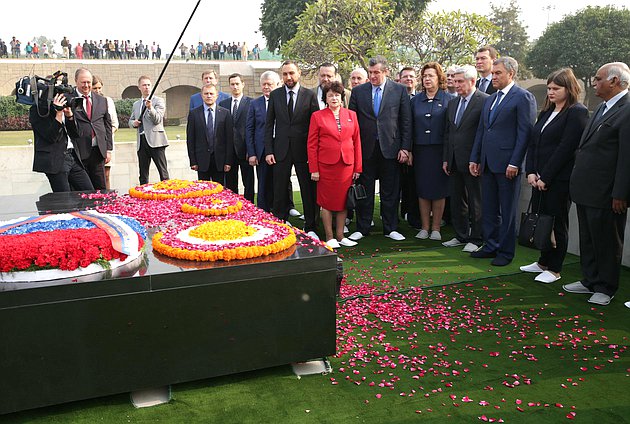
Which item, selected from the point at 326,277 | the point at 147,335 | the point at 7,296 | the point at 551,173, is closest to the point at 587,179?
the point at 551,173

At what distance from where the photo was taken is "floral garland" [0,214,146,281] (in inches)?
107

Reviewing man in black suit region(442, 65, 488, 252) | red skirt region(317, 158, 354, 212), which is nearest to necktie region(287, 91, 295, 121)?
red skirt region(317, 158, 354, 212)

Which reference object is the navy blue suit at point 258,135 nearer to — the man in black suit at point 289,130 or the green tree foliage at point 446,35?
the man in black suit at point 289,130

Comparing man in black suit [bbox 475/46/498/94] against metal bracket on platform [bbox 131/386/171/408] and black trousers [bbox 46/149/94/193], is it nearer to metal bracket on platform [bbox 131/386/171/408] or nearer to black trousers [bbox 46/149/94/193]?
black trousers [bbox 46/149/94/193]

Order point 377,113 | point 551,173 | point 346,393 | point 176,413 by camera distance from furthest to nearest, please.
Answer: point 377,113, point 551,173, point 346,393, point 176,413

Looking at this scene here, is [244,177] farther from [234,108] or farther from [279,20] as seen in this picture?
[279,20]

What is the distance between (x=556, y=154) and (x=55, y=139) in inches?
165

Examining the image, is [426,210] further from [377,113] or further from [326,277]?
[326,277]

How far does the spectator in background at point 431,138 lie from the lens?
629 centimetres

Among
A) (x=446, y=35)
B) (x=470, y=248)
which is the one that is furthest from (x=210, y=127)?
(x=446, y=35)

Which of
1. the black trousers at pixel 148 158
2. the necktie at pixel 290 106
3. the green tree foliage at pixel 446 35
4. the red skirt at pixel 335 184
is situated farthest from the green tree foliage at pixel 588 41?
the red skirt at pixel 335 184

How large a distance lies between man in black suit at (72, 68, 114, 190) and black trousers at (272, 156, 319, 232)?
1.92 meters

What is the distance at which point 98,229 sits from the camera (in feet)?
10.7

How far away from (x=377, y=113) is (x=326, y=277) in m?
3.50
